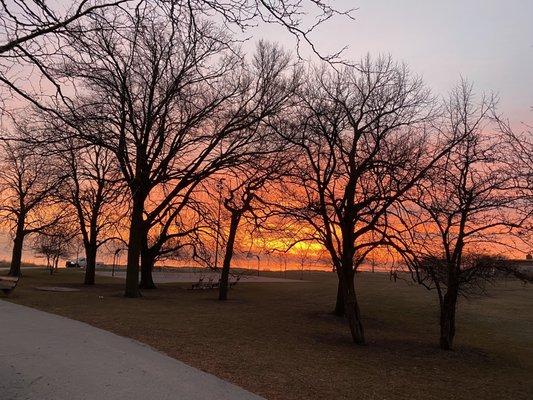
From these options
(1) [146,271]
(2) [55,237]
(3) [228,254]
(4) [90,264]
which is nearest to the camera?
(3) [228,254]

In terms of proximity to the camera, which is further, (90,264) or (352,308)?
(90,264)

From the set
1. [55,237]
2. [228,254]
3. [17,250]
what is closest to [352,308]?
[228,254]

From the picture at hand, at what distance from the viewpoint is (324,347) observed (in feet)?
42.4

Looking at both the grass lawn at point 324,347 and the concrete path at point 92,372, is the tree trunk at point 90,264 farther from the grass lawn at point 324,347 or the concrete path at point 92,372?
the concrete path at point 92,372

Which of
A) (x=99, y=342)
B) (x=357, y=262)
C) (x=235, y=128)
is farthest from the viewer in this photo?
(x=235, y=128)

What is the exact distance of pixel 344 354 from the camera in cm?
1223

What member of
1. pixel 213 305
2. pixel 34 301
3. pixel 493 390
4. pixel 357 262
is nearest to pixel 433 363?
pixel 493 390

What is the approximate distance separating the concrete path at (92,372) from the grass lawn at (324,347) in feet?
2.33

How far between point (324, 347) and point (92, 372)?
23.0ft

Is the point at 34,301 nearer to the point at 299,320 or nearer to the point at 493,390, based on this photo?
the point at 299,320

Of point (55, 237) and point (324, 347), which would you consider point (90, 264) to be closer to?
point (55, 237)

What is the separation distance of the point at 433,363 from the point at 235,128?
13772mm

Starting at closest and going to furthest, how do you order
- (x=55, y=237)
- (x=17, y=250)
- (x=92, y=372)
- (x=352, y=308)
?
(x=92, y=372)
(x=352, y=308)
(x=17, y=250)
(x=55, y=237)

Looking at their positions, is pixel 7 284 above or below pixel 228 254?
below
